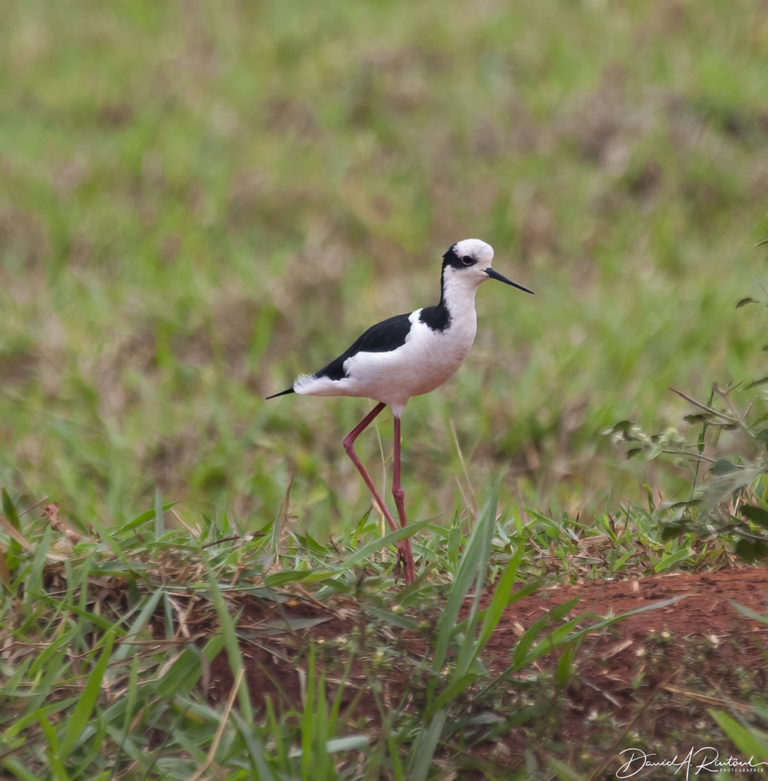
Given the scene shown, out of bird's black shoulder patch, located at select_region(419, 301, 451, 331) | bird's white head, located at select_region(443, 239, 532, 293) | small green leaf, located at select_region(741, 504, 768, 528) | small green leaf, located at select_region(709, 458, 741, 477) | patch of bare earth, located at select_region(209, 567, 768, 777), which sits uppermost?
bird's white head, located at select_region(443, 239, 532, 293)

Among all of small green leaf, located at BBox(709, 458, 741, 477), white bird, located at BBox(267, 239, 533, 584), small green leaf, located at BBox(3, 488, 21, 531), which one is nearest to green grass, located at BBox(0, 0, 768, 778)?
small green leaf, located at BBox(3, 488, 21, 531)

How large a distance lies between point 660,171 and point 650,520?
468 cm

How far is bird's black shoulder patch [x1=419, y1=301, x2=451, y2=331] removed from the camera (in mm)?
2744

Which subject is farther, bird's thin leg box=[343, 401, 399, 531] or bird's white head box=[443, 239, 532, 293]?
bird's thin leg box=[343, 401, 399, 531]

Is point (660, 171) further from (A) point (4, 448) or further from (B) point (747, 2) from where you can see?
(A) point (4, 448)

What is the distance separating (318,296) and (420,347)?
3632mm

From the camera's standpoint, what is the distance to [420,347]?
2.76 meters

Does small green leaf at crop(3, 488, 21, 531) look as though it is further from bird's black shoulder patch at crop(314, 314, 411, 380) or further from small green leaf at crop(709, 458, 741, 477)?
small green leaf at crop(709, 458, 741, 477)

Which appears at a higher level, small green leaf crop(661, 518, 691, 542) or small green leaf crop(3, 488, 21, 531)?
small green leaf crop(3, 488, 21, 531)

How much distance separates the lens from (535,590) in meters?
2.60

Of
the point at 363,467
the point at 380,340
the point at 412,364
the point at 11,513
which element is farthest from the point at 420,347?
the point at 11,513
